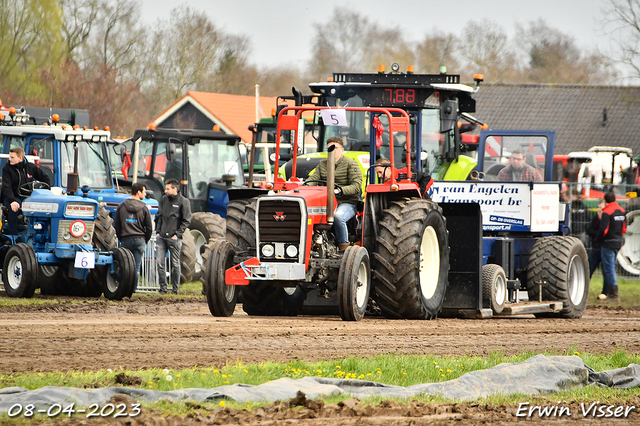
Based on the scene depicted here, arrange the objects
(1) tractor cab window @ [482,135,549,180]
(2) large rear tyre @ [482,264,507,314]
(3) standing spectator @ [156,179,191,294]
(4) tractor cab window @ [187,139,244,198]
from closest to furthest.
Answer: (2) large rear tyre @ [482,264,507,314], (1) tractor cab window @ [482,135,549,180], (3) standing spectator @ [156,179,191,294], (4) tractor cab window @ [187,139,244,198]

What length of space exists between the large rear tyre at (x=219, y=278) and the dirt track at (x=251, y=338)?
0.20 metres

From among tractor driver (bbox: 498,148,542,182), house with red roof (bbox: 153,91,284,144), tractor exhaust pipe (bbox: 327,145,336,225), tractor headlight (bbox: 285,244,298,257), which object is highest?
house with red roof (bbox: 153,91,284,144)

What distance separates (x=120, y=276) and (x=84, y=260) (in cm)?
61

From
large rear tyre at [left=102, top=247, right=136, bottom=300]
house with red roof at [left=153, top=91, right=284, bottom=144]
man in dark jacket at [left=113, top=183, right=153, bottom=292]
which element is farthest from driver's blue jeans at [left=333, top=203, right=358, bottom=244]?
house with red roof at [left=153, top=91, right=284, bottom=144]

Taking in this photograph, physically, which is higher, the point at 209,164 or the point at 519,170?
the point at 209,164

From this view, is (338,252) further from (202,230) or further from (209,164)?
(209,164)

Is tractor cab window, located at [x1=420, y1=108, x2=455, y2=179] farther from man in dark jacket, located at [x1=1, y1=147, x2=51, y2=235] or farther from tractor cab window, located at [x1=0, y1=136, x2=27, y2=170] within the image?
tractor cab window, located at [x1=0, y1=136, x2=27, y2=170]

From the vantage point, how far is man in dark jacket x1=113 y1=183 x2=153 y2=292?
15.1 metres

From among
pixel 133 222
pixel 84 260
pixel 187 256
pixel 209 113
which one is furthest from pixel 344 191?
pixel 209 113

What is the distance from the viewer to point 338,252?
10.7 m

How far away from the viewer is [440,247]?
454 inches

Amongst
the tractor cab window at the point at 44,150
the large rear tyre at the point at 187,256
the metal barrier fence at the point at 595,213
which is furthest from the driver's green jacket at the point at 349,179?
Result: the metal barrier fence at the point at 595,213

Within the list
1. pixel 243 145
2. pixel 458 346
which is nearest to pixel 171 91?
pixel 243 145

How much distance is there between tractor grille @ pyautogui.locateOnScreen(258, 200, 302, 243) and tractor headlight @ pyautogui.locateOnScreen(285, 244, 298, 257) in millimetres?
75
